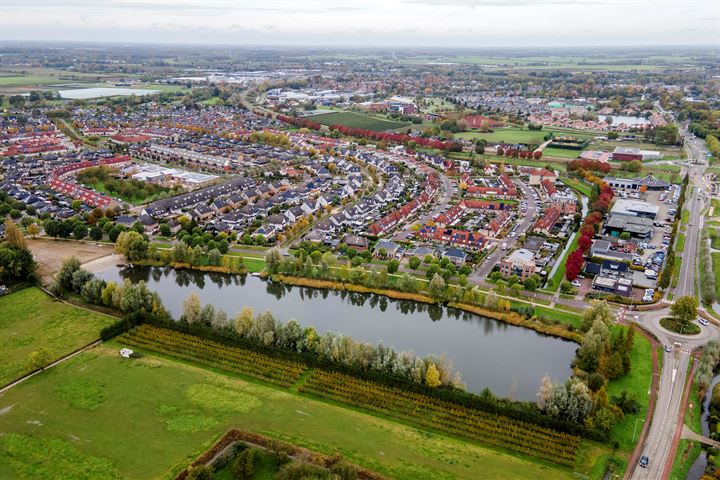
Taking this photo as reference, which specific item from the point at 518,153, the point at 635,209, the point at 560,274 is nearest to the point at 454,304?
the point at 560,274

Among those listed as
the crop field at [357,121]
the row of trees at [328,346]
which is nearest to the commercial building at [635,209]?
the row of trees at [328,346]

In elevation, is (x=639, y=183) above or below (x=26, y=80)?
below

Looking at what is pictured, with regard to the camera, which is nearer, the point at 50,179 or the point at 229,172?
the point at 50,179

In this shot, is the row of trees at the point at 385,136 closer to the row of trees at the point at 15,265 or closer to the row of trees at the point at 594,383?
the row of trees at the point at 594,383

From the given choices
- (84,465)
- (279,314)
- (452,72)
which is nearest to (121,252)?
(279,314)

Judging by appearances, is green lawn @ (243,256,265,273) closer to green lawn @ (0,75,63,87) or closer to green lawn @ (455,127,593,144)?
green lawn @ (455,127,593,144)

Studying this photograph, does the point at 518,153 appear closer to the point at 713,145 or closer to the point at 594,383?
the point at 713,145

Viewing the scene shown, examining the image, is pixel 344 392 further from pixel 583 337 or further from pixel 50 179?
pixel 50 179

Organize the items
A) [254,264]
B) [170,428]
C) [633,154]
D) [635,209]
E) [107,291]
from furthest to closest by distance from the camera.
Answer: [633,154] → [635,209] → [254,264] → [107,291] → [170,428]
